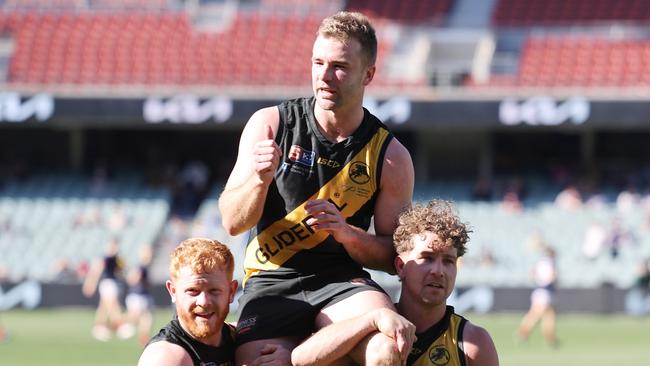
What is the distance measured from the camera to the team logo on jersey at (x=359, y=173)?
20.2 feet

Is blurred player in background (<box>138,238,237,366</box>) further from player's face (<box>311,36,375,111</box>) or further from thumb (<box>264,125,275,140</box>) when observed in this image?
player's face (<box>311,36,375,111</box>)

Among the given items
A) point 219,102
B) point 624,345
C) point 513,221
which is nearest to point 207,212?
point 219,102

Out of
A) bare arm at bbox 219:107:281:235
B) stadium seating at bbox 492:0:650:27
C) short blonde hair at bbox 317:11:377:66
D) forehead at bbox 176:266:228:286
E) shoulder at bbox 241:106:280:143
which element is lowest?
forehead at bbox 176:266:228:286

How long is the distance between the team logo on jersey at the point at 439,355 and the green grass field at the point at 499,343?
10.8 meters

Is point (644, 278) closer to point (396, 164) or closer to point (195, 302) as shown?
point (396, 164)

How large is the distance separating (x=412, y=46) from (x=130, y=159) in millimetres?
7597

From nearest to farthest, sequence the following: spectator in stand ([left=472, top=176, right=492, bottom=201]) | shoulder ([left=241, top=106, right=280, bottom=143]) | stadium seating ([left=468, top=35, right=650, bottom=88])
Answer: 1. shoulder ([left=241, top=106, right=280, bottom=143])
2. spectator in stand ([left=472, top=176, right=492, bottom=201])
3. stadium seating ([left=468, top=35, right=650, bottom=88])

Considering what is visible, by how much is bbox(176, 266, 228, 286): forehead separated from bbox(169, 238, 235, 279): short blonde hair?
0.05ft

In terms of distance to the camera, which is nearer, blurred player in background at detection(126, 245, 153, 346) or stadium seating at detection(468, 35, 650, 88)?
blurred player in background at detection(126, 245, 153, 346)

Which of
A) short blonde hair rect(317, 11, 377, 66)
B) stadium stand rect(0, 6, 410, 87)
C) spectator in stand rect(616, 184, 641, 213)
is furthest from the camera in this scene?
stadium stand rect(0, 6, 410, 87)

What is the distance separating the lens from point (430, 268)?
5840 millimetres

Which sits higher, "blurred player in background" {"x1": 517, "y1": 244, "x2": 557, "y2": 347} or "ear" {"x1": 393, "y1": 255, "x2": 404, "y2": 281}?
"blurred player in background" {"x1": 517, "y1": 244, "x2": 557, "y2": 347}

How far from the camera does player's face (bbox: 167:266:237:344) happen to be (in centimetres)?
569

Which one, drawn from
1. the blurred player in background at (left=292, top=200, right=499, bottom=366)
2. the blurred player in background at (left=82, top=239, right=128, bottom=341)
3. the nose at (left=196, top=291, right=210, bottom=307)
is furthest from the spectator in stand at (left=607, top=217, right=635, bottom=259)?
the nose at (left=196, top=291, right=210, bottom=307)
